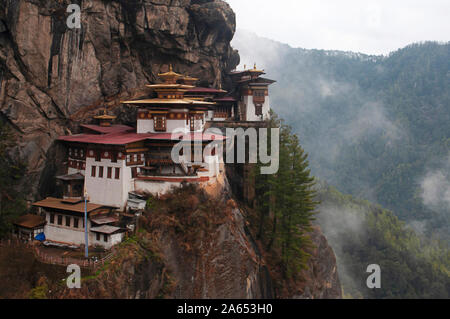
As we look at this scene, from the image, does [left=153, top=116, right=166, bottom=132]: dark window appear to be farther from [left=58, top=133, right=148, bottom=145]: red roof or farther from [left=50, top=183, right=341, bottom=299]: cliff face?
[left=50, top=183, right=341, bottom=299]: cliff face

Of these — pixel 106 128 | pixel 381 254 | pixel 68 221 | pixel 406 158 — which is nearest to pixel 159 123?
pixel 106 128

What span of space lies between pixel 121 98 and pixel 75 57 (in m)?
6.01

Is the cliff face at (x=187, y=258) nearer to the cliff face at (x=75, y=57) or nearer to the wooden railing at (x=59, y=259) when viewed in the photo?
the wooden railing at (x=59, y=259)

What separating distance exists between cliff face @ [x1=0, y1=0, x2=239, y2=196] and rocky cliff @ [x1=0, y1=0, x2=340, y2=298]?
9cm

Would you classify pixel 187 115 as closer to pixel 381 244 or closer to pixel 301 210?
pixel 301 210

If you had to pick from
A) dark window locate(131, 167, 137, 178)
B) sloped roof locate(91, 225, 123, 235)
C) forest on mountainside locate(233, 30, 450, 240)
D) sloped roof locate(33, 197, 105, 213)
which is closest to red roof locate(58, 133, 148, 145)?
dark window locate(131, 167, 137, 178)

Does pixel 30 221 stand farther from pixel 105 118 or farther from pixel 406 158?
pixel 406 158

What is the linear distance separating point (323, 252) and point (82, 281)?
98.8 feet

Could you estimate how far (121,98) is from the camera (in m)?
37.3

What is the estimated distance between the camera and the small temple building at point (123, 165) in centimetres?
2681

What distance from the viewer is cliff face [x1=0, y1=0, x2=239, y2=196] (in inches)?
1172

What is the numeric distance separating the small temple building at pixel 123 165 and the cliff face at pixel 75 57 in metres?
2.21

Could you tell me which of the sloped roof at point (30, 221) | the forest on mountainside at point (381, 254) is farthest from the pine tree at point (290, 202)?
the forest on mountainside at point (381, 254)

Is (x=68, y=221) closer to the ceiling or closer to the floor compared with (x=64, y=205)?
closer to the floor
